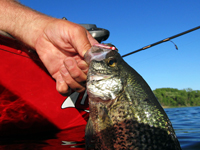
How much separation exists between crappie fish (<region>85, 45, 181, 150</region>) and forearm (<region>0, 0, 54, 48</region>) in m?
1.21

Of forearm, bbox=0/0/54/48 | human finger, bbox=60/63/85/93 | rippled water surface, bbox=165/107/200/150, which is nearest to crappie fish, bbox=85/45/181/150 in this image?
human finger, bbox=60/63/85/93

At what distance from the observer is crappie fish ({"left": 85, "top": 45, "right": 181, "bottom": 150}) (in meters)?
1.63

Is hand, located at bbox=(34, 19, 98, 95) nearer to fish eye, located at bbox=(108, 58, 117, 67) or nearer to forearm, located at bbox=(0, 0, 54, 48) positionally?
forearm, located at bbox=(0, 0, 54, 48)

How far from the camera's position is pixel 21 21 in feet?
9.03

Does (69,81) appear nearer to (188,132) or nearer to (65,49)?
(65,49)

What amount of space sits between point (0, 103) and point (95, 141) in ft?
7.08

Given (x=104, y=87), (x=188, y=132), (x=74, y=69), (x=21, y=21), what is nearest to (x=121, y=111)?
(x=104, y=87)

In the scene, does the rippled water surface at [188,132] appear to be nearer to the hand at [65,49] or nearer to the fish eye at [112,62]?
the fish eye at [112,62]

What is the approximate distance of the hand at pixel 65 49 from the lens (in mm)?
2129

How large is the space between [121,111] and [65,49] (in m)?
1.32

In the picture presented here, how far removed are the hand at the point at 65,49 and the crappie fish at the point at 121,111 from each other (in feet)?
0.89

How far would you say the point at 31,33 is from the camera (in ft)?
8.80

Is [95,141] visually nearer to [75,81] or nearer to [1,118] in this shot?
[75,81]

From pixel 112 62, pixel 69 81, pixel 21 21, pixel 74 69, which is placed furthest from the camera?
pixel 21 21
